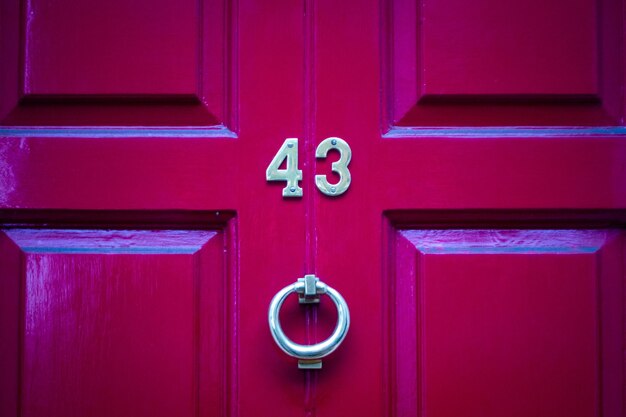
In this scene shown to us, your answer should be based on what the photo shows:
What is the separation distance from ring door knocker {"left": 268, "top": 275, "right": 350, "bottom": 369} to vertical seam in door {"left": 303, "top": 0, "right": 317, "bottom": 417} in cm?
3

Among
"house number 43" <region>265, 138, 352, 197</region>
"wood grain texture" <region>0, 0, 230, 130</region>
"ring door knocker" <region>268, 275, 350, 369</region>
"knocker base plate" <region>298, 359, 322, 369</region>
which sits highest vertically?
"wood grain texture" <region>0, 0, 230, 130</region>

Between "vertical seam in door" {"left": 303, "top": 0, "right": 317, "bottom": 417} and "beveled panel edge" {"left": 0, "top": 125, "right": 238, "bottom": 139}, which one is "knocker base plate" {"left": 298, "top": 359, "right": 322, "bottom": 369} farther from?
"beveled panel edge" {"left": 0, "top": 125, "right": 238, "bottom": 139}

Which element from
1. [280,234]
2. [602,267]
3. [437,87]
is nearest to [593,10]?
[437,87]

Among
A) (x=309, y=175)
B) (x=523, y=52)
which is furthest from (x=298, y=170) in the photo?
(x=523, y=52)

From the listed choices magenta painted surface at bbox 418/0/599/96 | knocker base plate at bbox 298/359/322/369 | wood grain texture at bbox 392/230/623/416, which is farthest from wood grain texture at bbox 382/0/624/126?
knocker base plate at bbox 298/359/322/369

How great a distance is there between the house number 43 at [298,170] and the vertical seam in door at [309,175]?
0.04 ft

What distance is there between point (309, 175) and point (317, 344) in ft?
0.69

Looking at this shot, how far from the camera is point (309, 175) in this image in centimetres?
67

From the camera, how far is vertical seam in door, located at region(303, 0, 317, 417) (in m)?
0.65

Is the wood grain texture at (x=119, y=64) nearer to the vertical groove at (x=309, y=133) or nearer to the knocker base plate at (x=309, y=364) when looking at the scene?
the vertical groove at (x=309, y=133)

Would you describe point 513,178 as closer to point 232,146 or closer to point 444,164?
point 444,164

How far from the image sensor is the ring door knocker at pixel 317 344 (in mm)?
612

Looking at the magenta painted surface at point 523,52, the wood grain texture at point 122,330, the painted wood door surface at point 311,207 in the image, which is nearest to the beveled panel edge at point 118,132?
the painted wood door surface at point 311,207

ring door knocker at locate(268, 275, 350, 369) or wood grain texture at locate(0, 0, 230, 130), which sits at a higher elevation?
wood grain texture at locate(0, 0, 230, 130)
